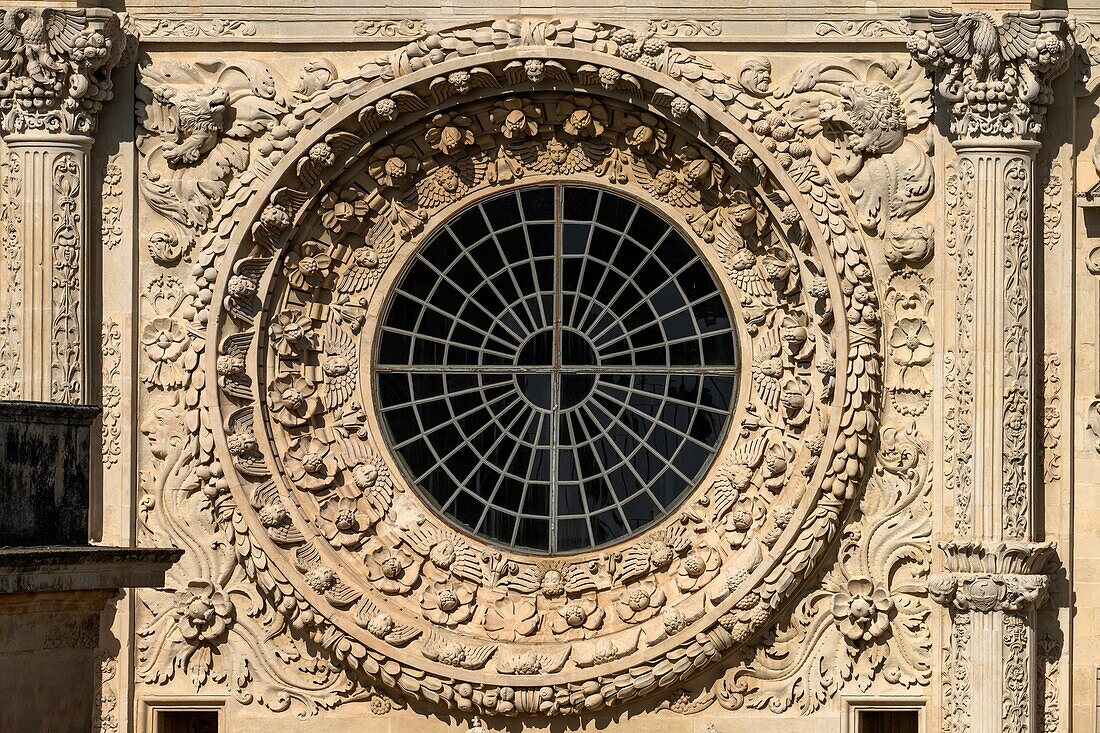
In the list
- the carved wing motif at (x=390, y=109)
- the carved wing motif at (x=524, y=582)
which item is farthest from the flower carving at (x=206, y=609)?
the carved wing motif at (x=390, y=109)

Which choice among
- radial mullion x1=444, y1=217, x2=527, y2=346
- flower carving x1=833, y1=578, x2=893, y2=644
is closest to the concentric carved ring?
radial mullion x1=444, y1=217, x2=527, y2=346

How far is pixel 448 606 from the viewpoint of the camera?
17.8 metres

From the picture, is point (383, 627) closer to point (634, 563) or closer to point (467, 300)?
Result: point (634, 563)

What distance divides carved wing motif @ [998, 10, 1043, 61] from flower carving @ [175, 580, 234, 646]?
6267 mm

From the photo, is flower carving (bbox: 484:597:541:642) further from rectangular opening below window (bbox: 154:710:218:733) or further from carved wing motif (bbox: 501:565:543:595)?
rectangular opening below window (bbox: 154:710:218:733)

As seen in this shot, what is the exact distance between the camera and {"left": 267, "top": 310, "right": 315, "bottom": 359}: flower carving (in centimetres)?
1789

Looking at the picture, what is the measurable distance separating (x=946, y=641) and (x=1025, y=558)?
33.1 inches

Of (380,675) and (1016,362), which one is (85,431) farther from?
(1016,362)

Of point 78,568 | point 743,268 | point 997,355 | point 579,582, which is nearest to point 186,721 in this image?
point 579,582

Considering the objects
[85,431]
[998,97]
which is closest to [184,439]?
[85,431]

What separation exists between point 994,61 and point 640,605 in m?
4.28

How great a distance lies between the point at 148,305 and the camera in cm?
1772

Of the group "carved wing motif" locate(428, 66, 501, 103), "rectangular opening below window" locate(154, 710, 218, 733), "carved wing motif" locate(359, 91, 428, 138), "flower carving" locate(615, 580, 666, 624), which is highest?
"carved wing motif" locate(428, 66, 501, 103)

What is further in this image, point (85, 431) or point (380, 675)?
point (380, 675)
